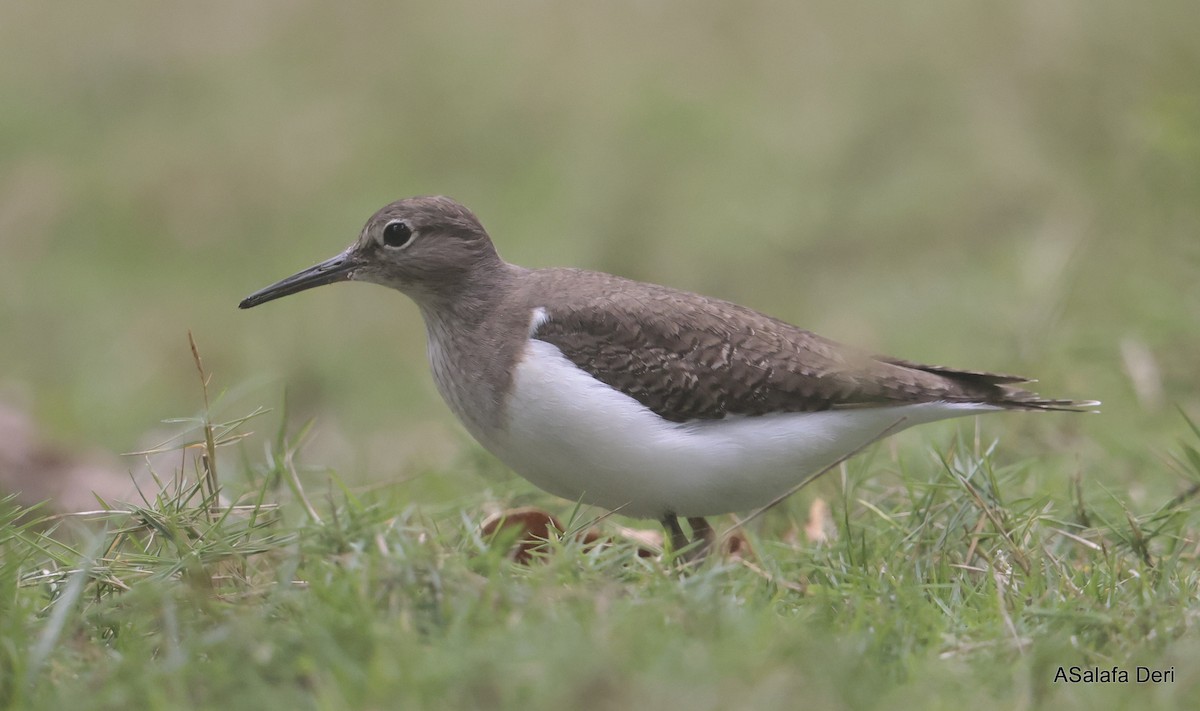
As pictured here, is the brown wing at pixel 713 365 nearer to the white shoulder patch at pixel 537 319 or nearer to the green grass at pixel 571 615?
the white shoulder patch at pixel 537 319

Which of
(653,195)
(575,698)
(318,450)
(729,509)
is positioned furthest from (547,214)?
(575,698)

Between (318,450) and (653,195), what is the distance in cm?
465

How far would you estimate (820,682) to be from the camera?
3.34 m

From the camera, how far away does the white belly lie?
16.1 feet

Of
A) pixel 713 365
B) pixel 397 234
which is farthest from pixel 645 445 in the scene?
pixel 397 234

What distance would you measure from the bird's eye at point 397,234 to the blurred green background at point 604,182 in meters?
1.54

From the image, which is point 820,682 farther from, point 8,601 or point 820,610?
point 8,601

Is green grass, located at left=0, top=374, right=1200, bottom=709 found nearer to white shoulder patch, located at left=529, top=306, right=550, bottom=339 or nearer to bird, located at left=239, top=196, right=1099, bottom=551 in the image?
bird, located at left=239, top=196, right=1099, bottom=551

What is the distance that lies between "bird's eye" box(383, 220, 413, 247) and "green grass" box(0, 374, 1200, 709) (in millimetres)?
1151

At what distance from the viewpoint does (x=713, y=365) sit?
5.20 meters

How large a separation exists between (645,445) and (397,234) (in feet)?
5.01

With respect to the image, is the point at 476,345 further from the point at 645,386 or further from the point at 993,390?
the point at 993,390

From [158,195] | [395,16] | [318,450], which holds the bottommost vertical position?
[318,450]

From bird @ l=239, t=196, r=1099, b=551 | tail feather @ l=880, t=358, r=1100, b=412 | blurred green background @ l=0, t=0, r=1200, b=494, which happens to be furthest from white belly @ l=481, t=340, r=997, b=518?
blurred green background @ l=0, t=0, r=1200, b=494
